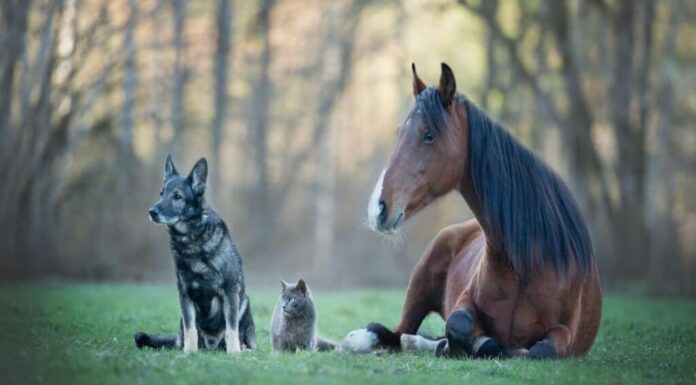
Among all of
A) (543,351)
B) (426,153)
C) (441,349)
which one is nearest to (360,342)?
(441,349)

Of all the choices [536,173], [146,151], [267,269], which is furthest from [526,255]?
[146,151]

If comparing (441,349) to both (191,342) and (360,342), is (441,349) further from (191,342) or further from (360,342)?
(191,342)

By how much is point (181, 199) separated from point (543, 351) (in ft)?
11.7

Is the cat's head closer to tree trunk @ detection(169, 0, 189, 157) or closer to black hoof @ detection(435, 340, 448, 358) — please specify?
black hoof @ detection(435, 340, 448, 358)

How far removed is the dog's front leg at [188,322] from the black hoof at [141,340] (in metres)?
0.38

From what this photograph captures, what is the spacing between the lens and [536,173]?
8.87 metres

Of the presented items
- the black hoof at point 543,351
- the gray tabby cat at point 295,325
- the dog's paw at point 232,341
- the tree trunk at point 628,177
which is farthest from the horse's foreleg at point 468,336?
the tree trunk at point 628,177

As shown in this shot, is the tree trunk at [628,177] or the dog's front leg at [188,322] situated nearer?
the dog's front leg at [188,322]

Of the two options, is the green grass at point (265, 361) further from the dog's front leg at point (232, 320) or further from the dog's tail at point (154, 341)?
the dog's front leg at point (232, 320)

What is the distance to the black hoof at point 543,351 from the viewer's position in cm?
832

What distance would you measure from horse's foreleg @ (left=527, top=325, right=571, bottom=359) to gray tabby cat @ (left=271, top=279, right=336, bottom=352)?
2618 millimetres

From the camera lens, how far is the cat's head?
1027 centimetres

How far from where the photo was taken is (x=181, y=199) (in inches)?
376

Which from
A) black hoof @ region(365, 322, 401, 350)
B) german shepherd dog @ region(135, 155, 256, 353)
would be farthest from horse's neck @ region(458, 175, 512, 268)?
german shepherd dog @ region(135, 155, 256, 353)
